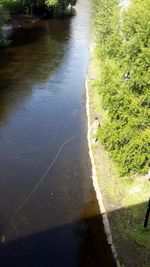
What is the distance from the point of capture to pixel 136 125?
2773 cm

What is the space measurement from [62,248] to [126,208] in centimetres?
500

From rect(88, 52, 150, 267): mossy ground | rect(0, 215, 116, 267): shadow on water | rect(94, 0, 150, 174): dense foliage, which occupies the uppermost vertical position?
rect(94, 0, 150, 174): dense foliage

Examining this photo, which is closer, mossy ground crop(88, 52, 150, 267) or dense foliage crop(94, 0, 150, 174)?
mossy ground crop(88, 52, 150, 267)

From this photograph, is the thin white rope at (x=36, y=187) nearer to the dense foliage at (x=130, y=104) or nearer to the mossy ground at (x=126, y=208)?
the mossy ground at (x=126, y=208)

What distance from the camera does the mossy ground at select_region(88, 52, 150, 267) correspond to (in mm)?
23250

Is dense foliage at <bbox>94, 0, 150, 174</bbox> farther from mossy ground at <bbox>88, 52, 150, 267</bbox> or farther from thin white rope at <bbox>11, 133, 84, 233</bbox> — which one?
thin white rope at <bbox>11, 133, 84, 233</bbox>

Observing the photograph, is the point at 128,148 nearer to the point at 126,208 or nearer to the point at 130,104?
the point at 130,104

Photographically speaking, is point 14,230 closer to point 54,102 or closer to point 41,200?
point 41,200

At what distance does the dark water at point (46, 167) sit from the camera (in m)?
24.7

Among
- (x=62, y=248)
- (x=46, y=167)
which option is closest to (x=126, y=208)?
(x=62, y=248)

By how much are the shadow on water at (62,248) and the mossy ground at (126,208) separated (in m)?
1.03

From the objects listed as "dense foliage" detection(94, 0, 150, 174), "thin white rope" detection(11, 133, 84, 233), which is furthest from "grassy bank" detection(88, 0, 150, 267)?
"thin white rope" detection(11, 133, 84, 233)

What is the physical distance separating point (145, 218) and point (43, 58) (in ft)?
126

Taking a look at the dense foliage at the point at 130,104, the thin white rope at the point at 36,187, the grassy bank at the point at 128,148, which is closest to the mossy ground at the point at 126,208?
the grassy bank at the point at 128,148
